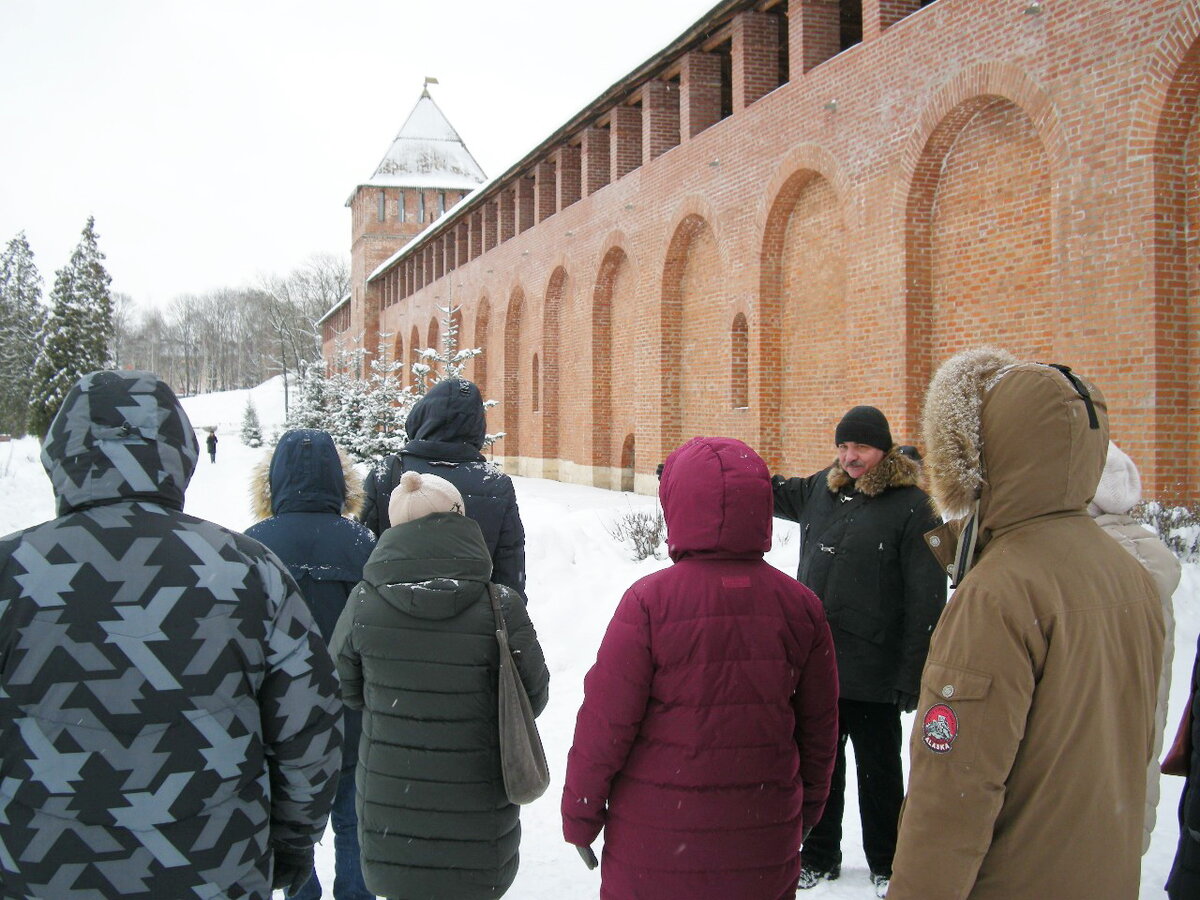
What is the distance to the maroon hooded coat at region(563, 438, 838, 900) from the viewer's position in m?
2.34

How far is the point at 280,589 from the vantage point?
2.12 metres

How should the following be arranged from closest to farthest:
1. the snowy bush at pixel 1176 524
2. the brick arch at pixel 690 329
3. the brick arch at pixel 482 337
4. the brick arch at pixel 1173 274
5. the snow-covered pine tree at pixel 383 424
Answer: the snowy bush at pixel 1176 524, the brick arch at pixel 1173 274, the snow-covered pine tree at pixel 383 424, the brick arch at pixel 690 329, the brick arch at pixel 482 337

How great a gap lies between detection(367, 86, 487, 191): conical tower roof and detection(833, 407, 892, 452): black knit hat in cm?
4641

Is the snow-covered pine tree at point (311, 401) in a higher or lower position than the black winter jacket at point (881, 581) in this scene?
higher

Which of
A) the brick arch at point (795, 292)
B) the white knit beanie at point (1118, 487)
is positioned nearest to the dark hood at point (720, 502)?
the white knit beanie at point (1118, 487)

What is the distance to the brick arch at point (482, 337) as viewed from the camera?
29.4 meters

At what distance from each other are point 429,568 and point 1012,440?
1.76m

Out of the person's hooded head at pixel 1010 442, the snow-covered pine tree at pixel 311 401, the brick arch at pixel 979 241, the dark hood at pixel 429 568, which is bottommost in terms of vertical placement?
the dark hood at pixel 429 568

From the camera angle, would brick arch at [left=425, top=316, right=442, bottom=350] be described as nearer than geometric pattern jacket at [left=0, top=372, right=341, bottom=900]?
No

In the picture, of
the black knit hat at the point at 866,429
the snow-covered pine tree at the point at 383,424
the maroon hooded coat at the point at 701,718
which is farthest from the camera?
the snow-covered pine tree at the point at 383,424

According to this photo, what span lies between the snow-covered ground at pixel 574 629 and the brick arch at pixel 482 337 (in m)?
10.8

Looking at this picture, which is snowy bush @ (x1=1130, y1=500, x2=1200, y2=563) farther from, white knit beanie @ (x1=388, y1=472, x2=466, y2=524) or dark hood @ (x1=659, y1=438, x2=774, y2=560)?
white knit beanie @ (x1=388, y1=472, x2=466, y2=524)

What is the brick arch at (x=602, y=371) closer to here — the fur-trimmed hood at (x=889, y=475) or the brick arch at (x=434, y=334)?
the brick arch at (x=434, y=334)

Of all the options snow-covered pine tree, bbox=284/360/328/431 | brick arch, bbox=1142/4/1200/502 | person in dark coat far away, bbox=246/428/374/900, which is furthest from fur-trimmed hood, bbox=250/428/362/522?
snow-covered pine tree, bbox=284/360/328/431
